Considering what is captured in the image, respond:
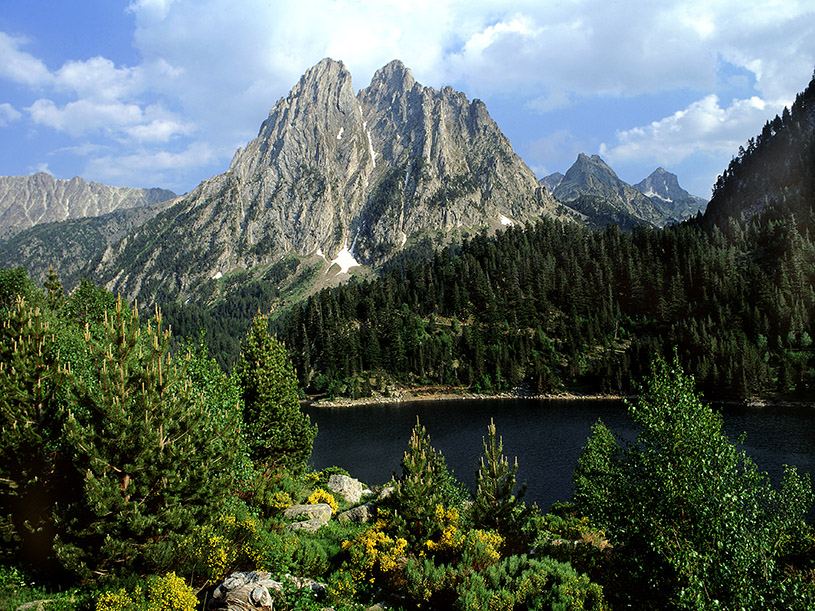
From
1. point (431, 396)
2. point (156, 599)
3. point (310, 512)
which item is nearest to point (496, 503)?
point (310, 512)

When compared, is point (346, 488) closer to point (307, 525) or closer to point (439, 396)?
point (307, 525)

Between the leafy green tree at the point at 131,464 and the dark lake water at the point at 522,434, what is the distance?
117 feet

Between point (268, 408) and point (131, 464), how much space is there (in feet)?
64.1

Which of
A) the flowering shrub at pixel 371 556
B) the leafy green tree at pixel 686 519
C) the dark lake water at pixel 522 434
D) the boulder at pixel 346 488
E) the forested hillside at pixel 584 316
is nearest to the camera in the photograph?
the leafy green tree at pixel 686 519

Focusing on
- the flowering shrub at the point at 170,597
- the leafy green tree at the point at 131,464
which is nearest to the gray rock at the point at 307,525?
the leafy green tree at the point at 131,464

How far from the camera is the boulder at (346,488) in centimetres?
3955

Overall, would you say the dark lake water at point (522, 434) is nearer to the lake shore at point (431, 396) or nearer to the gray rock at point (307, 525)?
the lake shore at point (431, 396)

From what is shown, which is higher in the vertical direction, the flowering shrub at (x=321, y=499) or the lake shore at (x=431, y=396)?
the flowering shrub at (x=321, y=499)

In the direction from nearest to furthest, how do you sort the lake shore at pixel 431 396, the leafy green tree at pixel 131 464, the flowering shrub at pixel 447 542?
1. the leafy green tree at pixel 131 464
2. the flowering shrub at pixel 447 542
3. the lake shore at pixel 431 396

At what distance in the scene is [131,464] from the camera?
15.8 m

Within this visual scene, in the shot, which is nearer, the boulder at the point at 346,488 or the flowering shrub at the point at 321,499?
the flowering shrub at the point at 321,499

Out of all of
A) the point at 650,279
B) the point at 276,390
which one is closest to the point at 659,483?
the point at 276,390

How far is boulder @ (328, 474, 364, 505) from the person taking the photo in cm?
3955

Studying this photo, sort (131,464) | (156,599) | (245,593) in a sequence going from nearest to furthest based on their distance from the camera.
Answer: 1. (156,599)
2. (245,593)
3. (131,464)
